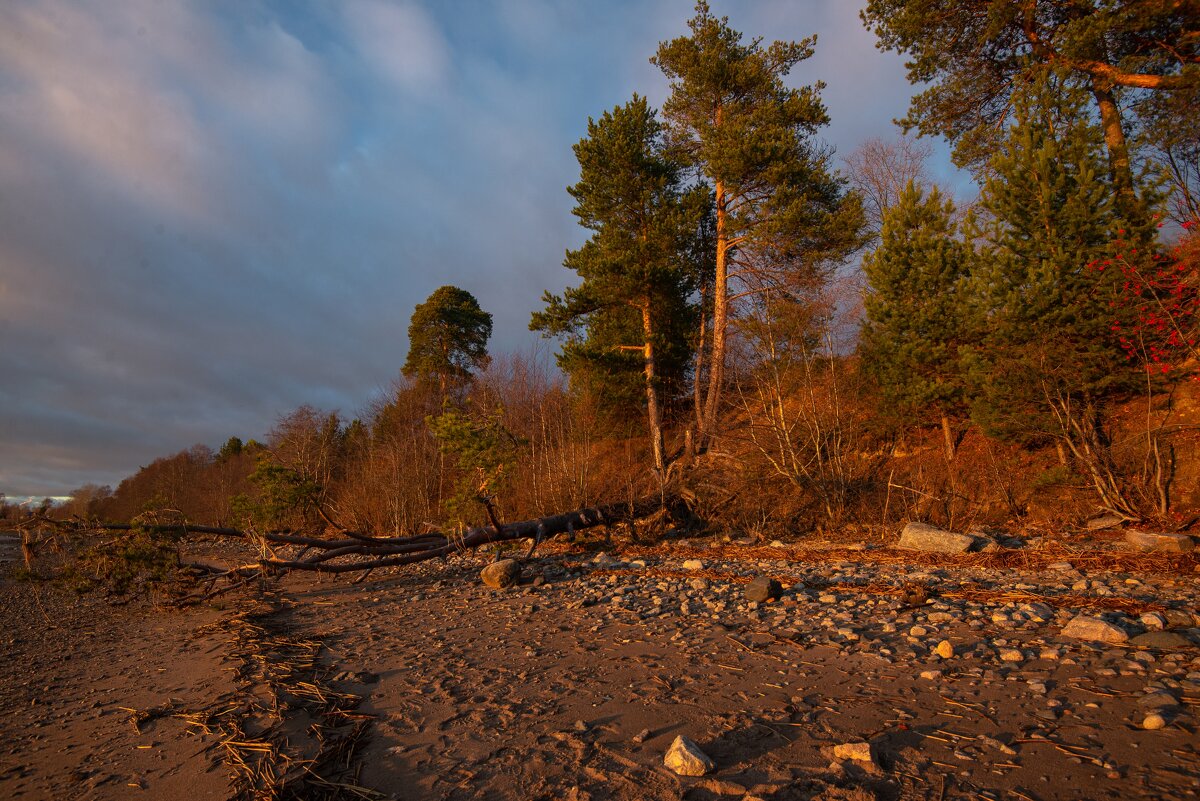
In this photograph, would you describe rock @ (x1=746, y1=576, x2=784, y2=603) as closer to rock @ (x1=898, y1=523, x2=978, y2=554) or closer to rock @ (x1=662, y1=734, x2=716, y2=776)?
rock @ (x1=662, y1=734, x2=716, y2=776)

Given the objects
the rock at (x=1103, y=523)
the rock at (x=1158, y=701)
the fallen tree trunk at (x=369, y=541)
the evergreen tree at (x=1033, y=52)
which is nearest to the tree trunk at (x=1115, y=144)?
the evergreen tree at (x=1033, y=52)

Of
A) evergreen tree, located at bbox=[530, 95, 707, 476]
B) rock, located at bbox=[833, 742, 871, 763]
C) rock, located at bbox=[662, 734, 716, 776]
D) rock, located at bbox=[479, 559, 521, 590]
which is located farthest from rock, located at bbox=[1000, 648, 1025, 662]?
evergreen tree, located at bbox=[530, 95, 707, 476]

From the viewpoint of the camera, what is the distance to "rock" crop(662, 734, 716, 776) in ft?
8.46

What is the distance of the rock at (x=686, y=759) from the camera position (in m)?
2.58

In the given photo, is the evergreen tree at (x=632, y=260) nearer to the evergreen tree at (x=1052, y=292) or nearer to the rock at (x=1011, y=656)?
the evergreen tree at (x=1052, y=292)

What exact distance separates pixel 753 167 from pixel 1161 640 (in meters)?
15.3

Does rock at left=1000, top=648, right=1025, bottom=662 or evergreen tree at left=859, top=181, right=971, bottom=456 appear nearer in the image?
rock at left=1000, top=648, right=1025, bottom=662

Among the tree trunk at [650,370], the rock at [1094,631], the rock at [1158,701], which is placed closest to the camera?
the rock at [1158,701]

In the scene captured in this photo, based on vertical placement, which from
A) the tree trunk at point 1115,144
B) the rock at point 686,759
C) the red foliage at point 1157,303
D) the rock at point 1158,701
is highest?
the tree trunk at point 1115,144

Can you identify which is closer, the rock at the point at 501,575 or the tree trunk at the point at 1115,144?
the rock at the point at 501,575

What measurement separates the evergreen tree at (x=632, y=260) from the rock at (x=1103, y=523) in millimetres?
9822

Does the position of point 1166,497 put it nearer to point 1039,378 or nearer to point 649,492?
point 1039,378

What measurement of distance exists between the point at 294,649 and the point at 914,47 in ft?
58.7

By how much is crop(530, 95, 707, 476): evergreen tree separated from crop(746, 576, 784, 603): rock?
→ 1073 cm
